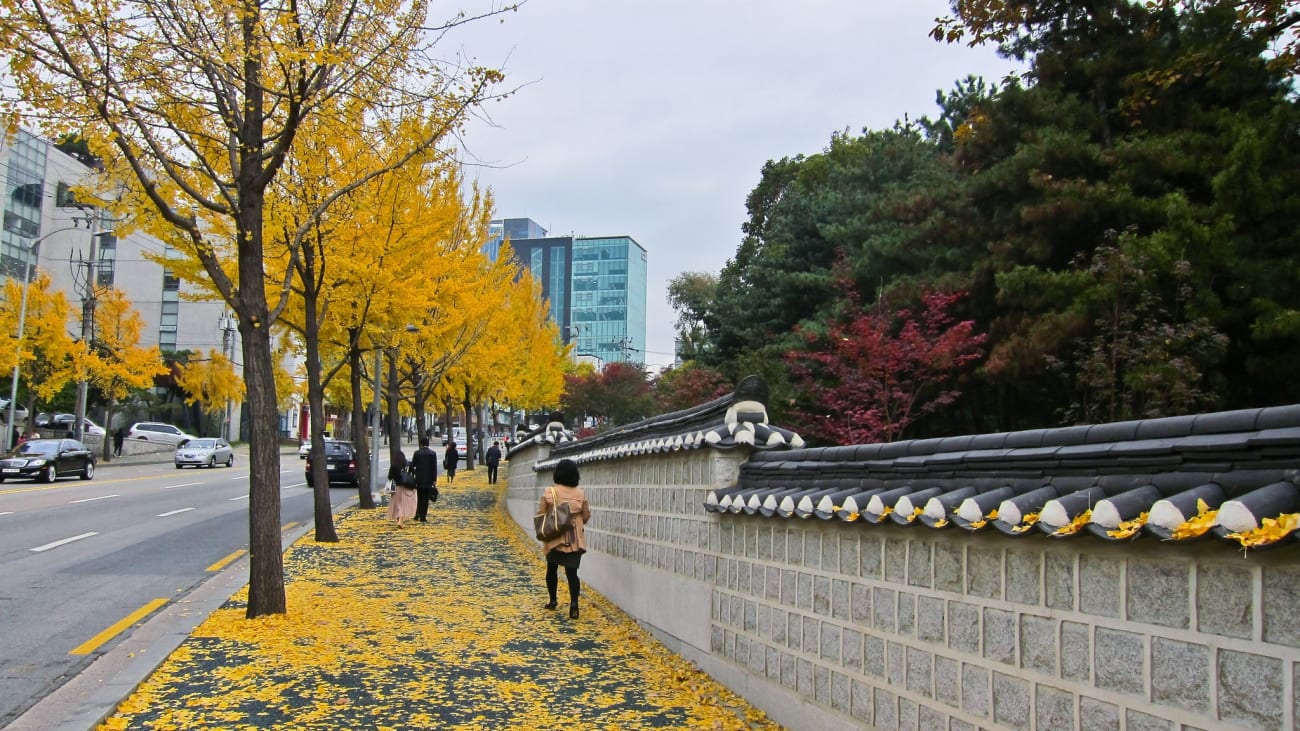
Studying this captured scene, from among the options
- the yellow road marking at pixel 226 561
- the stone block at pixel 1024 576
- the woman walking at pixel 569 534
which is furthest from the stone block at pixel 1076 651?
the yellow road marking at pixel 226 561

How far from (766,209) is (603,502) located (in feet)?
116

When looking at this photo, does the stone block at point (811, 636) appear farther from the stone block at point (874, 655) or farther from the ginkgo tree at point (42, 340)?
the ginkgo tree at point (42, 340)

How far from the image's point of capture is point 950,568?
4.43 meters

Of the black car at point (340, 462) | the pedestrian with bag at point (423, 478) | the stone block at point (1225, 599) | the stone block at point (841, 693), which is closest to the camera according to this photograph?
the stone block at point (1225, 599)

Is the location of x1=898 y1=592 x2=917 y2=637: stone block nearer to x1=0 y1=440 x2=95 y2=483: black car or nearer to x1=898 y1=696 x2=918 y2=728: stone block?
x1=898 y1=696 x2=918 y2=728: stone block

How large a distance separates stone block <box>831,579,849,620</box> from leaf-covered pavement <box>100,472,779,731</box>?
116 cm

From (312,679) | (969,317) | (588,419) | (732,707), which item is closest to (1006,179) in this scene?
(969,317)

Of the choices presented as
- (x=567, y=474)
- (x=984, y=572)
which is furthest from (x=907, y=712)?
(x=567, y=474)

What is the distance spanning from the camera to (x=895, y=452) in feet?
17.0

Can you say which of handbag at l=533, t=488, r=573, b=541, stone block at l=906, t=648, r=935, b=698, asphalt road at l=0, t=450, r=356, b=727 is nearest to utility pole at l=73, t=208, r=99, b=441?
asphalt road at l=0, t=450, r=356, b=727

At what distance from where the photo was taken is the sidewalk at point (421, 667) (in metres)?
6.36

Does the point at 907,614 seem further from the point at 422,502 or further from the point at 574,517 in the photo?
the point at 422,502

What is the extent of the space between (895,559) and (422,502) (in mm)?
16783

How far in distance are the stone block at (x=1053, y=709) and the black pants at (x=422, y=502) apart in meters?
Result: 17.8
